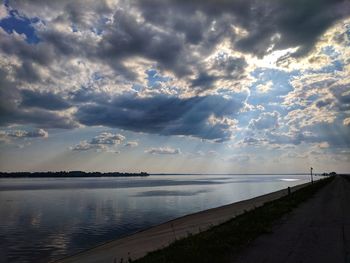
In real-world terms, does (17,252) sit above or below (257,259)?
below

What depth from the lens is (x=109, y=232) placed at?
30125mm

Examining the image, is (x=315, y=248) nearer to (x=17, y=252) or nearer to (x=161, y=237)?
(x=161, y=237)

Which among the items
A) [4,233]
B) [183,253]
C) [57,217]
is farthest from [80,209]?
[183,253]

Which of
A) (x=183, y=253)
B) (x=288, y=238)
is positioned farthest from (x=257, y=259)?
(x=288, y=238)

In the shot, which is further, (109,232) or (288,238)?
(109,232)

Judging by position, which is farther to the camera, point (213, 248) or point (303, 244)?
point (303, 244)

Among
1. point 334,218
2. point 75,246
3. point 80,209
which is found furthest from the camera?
point 80,209

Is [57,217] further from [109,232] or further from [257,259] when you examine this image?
[257,259]

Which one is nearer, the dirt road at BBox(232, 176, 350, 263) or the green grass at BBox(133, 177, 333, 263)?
the dirt road at BBox(232, 176, 350, 263)

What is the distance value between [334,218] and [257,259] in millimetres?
13201

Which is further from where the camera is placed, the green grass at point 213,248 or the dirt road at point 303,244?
the green grass at point 213,248

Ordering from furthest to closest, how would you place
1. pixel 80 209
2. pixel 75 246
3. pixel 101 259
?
pixel 80 209 → pixel 75 246 → pixel 101 259

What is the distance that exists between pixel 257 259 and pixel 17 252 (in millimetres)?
17590

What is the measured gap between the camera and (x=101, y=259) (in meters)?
19.4
